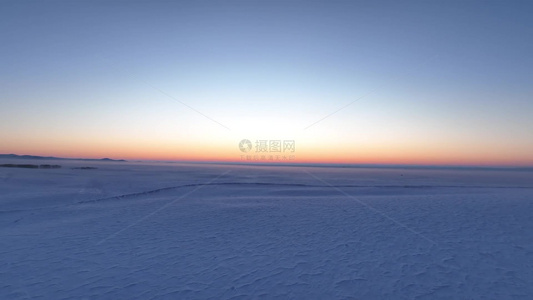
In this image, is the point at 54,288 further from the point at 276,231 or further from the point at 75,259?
the point at 276,231

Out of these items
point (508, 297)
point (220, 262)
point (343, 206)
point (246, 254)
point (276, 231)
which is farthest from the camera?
point (343, 206)

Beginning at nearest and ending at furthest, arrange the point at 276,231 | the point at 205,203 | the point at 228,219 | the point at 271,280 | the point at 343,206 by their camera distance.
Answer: the point at 271,280
the point at 276,231
the point at 228,219
the point at 343,206
the point at 205,203

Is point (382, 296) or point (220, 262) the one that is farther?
point (220, 262)

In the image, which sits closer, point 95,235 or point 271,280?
point 271,280

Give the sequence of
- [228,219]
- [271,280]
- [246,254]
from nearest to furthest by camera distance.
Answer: [271,280]
[246,254]
[228,219]

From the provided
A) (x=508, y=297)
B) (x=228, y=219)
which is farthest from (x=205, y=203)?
(x=508, y=297)

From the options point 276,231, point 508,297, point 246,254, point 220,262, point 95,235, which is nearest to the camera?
point 508,297

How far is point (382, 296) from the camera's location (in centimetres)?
558

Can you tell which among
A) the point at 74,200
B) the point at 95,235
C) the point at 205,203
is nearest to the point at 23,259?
the point at 95,235

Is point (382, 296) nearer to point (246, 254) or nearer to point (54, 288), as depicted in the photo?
point (246, 254)

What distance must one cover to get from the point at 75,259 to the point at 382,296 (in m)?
7.32

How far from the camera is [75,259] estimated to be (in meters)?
7.30

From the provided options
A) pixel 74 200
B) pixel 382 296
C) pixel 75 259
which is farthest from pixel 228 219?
pixel 74 200

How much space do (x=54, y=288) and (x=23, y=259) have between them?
2.38 metres
